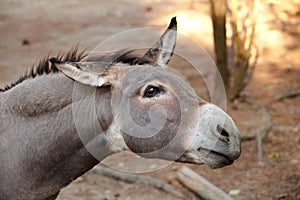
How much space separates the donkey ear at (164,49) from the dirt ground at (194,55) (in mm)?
1636

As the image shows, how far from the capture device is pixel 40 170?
14.7 ft

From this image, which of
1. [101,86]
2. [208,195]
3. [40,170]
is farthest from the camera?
[208,195]

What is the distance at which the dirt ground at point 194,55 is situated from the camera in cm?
713

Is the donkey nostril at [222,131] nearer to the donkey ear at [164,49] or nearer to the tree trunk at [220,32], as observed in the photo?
the donkey ear at [164,49]

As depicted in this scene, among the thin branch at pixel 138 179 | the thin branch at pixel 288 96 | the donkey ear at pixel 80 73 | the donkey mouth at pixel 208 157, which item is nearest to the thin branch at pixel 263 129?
the thin branch at pixel 288 96

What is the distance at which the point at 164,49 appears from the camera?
4.35 m

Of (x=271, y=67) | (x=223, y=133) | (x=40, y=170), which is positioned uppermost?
(x=223, y=133)

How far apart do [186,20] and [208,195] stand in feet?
23.0

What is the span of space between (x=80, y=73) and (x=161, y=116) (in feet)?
1.83

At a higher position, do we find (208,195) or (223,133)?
(223,133)

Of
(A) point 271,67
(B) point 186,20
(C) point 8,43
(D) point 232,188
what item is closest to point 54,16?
(C) point 8,43

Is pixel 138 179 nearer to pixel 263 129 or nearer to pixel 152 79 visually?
pixel 263 129

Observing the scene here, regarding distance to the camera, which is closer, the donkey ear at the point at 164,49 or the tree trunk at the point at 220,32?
the donkey ear at the point at 164,49

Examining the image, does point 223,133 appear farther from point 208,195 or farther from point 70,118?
point 208,195
